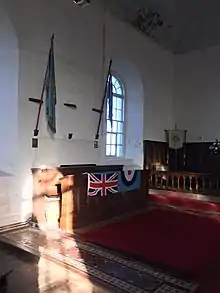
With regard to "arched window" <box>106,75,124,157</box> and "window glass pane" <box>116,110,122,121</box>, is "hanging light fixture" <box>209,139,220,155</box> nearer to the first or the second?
"arched window" <box>106,75,124,157</box>

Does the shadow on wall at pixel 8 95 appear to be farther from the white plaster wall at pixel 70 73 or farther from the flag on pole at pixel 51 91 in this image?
the flag on pole at pixel 51 91

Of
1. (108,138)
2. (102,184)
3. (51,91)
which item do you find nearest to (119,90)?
(108,138)

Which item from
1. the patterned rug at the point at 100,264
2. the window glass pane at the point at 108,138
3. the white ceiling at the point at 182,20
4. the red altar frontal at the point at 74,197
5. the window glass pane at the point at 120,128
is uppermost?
the white ceiling at the point at 182,20

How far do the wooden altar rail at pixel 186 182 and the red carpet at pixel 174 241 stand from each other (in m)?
1.79

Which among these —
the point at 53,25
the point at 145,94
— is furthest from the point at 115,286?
the point at 145,94

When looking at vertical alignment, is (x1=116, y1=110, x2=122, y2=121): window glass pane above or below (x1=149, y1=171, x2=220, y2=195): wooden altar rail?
above

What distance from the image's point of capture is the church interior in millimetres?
3576

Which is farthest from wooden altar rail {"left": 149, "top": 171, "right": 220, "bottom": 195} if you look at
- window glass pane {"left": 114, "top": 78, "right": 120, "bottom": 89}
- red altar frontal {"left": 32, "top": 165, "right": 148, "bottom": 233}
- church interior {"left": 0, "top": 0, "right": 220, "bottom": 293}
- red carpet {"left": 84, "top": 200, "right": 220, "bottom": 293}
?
window glass pane {"left": 114, "top": 78, "right": 120, "bottom": 89}

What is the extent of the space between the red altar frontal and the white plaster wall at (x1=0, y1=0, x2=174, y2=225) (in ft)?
1.10

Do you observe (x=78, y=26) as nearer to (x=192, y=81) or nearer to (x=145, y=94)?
(x=145, y=94)

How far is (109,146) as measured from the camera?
8594 millimetres

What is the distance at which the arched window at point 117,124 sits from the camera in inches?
342

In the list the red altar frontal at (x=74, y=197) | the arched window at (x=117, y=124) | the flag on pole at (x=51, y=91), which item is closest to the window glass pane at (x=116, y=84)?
the arched window at (x=117, y=124)

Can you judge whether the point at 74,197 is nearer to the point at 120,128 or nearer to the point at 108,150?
the point at 108,150
